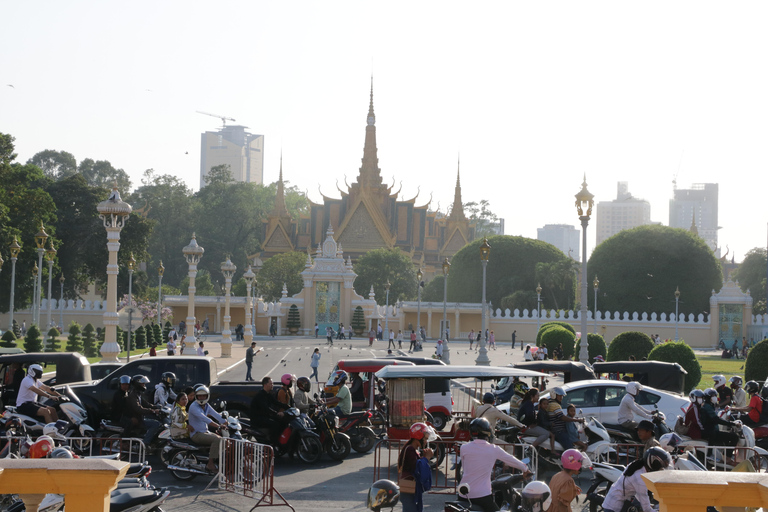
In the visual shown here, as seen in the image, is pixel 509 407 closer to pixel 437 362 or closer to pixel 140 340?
pixel 437 362

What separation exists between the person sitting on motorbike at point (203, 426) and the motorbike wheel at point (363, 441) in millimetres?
3199

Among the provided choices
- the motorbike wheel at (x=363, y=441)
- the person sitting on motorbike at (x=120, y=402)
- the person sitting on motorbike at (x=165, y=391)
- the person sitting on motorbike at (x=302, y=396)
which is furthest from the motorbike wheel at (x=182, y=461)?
the motorbike wheel at (x=363, y=441)

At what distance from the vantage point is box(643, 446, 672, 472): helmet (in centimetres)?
711

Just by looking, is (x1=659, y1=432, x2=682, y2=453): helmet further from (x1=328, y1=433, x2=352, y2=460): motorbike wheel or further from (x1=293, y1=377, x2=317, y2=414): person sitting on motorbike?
(x1=293, y1=377, x2=317, y2=414): person sitting on motorbike

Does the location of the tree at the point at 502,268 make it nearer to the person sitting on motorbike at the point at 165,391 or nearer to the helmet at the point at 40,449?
the person sitting on motorbike at the point at 165,391

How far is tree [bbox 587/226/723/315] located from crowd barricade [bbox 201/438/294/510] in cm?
5170

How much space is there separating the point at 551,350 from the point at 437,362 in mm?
16841

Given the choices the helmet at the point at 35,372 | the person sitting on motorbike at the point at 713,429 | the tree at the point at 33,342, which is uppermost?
the helmet at the point at 35,372

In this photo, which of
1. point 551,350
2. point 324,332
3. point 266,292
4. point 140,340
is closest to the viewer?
point 551,350

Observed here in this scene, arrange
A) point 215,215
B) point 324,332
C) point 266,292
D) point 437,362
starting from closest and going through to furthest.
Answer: point 437,362 → point 324,332 → point 266,292 → point 215,215

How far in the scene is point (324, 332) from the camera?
60.6m

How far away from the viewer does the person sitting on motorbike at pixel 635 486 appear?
23.6 feet

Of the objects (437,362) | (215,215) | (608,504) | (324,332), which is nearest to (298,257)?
(324,332)

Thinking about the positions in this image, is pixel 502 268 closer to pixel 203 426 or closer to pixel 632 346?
pixel 632 346
